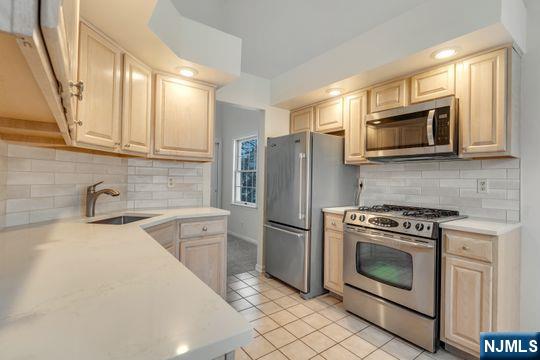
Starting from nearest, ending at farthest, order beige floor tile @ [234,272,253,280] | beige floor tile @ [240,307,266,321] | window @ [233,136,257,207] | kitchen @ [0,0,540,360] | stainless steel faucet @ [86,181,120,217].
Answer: kitchen @ [0,0,540,360] → stainless steel faucet @ [86,181,120,217] → beige floor tile @ [240,307,266,321] → beige floor tile @ [234,272,253,280] → window @ [233,136,257,207]

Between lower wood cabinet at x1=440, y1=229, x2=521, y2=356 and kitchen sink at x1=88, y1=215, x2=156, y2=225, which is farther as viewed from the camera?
kitchen sink at x1=88, y1=215, x2=156, y2=225

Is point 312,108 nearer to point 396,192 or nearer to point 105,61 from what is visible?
point 396,192

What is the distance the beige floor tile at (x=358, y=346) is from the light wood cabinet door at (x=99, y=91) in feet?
7.57

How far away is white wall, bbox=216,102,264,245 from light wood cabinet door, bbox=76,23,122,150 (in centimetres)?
303

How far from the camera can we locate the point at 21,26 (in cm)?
34

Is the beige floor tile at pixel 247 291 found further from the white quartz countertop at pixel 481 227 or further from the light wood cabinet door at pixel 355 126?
the white quartz countertop at pixel 481 227

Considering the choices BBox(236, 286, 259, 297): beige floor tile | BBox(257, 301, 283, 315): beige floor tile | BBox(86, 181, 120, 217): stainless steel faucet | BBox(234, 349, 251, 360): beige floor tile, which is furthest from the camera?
BBox(236, 286, 259, 297): beige floor tile

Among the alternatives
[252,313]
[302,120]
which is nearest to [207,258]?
[252,313]

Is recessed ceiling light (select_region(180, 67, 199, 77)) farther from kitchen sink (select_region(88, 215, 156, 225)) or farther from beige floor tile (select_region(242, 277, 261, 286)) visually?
beige floor tile (select_region(242, 277, 261, 286))

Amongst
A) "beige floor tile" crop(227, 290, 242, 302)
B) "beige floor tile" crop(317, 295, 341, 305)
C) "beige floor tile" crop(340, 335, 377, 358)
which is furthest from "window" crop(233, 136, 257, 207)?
"beige floor tile" crop(340, 335, 377, 358)

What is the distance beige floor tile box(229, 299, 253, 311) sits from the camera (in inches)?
102

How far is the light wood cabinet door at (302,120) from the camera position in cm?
347

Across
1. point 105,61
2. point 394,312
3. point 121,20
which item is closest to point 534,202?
point 394,312

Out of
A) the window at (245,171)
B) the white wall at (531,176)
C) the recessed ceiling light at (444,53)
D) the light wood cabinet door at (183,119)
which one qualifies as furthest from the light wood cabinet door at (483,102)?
the window at (245,171)
